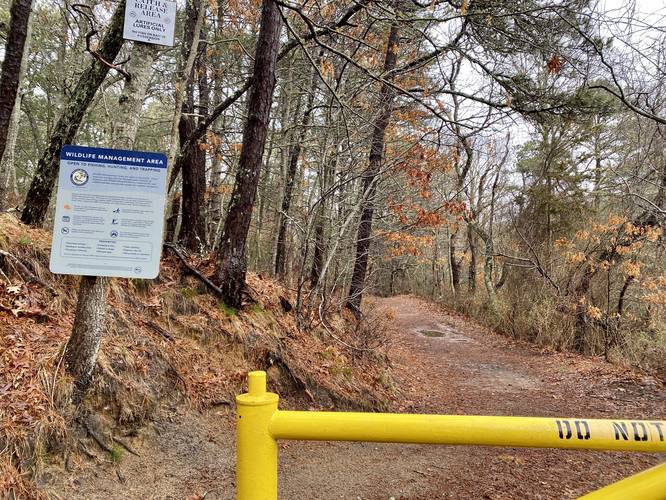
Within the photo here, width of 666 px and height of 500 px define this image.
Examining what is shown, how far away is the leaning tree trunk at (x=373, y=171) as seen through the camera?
320 inches

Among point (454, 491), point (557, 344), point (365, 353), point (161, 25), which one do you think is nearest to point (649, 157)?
point (557, 344)

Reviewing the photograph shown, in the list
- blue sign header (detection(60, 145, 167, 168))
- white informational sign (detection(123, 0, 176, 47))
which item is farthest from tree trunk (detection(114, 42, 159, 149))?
blue sign header (detection(60, 145, 167, 168))

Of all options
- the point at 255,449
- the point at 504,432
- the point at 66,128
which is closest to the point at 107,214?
the point at 255,449

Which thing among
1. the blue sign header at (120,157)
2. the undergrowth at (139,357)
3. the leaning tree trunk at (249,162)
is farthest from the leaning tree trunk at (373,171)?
the blue sign header at (120,157)

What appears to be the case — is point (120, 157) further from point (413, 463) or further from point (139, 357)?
point (413, 463)

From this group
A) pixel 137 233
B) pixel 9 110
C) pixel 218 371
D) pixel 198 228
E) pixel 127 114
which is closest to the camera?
pixel 137 233

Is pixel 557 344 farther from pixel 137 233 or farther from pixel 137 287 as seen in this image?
pixel 137 233

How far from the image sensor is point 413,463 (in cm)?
473

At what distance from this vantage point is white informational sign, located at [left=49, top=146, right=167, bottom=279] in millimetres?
2553

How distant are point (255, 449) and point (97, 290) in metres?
2.51

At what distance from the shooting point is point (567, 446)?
1.26 m

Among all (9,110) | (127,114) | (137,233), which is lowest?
(137,233)

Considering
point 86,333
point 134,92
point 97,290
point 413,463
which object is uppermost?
point 134,92

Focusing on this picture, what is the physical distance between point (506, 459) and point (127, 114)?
5.25m
